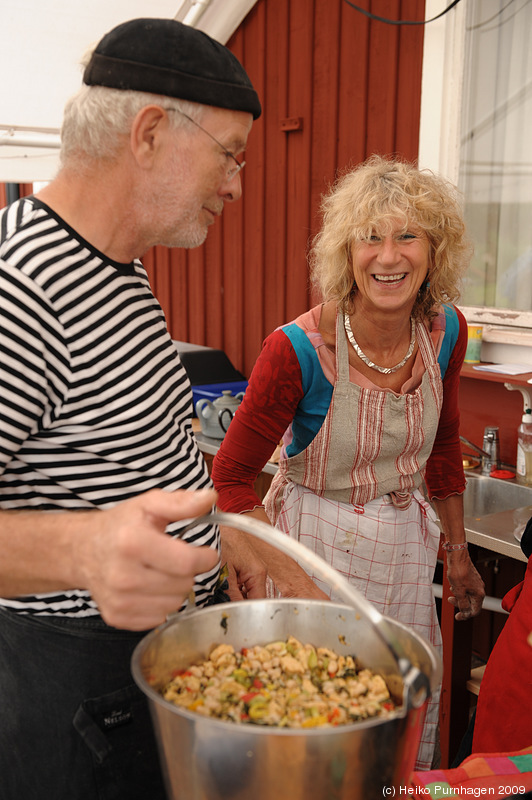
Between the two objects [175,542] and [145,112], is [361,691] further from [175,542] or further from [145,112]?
[145,112]

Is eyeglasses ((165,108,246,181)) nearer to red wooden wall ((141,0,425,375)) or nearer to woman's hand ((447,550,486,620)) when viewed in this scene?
woman's hand ((447,550,486,620))

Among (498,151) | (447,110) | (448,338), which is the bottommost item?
(448,338)

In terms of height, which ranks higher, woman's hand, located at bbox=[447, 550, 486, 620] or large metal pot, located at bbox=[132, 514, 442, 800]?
large metal pot, located at bbox=[132, 514, 442, 800]

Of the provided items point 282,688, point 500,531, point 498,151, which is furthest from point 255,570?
point 498,151

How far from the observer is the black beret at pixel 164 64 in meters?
1.04

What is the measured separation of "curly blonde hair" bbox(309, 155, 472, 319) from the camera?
1852mm

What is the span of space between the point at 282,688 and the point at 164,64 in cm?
88

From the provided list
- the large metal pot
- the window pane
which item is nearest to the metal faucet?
the window pane

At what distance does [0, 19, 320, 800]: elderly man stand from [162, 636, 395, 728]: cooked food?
0.65ft

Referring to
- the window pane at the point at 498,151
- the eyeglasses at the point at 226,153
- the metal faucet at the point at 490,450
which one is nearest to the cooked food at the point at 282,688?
the eyeglasses at the point at 226,153

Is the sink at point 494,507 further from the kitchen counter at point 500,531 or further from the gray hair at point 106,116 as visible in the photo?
the gray hair at point 106,116

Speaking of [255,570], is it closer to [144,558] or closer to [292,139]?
[144,558]

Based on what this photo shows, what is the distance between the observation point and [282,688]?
35.9 inches

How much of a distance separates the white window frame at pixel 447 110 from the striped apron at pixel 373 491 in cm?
111
